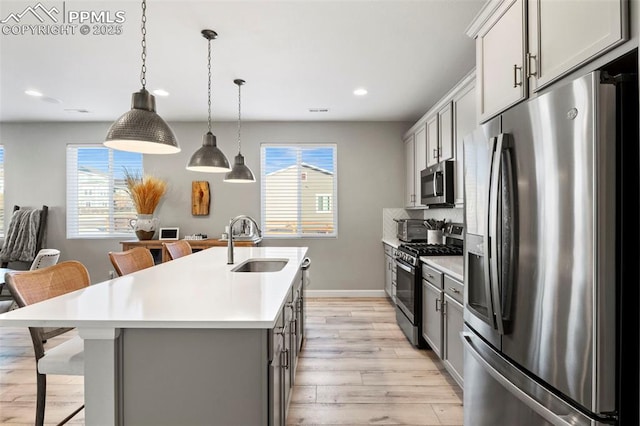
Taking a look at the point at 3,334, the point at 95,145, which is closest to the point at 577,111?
the point at 3,334

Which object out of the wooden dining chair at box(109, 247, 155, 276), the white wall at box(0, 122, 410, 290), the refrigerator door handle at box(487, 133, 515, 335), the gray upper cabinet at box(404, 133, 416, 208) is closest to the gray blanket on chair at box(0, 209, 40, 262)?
the white wall at box(0, 122, 410, 290)

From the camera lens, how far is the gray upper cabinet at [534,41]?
1.03 metres

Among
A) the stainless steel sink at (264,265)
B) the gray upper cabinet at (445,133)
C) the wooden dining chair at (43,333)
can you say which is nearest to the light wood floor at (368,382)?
the stainless steel sink at (264,265)

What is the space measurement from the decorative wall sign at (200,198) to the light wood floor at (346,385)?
7.22 ft

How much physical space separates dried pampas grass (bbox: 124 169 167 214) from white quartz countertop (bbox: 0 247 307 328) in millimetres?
2947

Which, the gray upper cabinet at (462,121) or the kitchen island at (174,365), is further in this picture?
the gray upper cabinet at (462,121)

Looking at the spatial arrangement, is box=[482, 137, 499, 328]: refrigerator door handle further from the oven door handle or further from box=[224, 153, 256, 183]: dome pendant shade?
box=[224, 153, 256, 183]: dome pendant shade

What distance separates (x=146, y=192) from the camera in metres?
4.56

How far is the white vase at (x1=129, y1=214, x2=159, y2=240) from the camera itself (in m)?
4.53

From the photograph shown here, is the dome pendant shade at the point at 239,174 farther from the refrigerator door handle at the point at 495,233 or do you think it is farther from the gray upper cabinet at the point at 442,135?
the refrigerator door handle at the point at 495,233

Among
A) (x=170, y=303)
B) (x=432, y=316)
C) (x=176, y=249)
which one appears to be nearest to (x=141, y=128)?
(x=170, y=303)

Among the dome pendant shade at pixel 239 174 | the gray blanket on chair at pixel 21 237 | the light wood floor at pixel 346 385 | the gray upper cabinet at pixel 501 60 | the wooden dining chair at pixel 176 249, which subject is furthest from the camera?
the gray blanket on chair at pixel 21 237

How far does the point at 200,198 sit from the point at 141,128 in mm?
3406

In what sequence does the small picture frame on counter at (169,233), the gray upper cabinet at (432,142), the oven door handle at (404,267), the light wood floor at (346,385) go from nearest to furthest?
1. the light wood floor at (346,385)
2. the oven door handle at (404,267)
3. the gray upper cabinet at (432,142)
4. the small picture frame on counter at (169,233)
